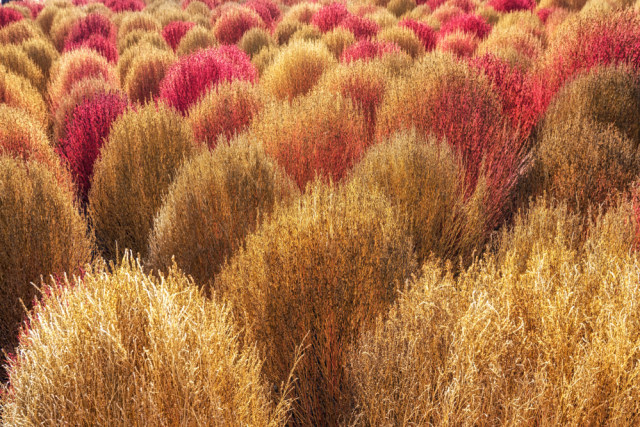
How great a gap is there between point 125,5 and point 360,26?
34.6 feet

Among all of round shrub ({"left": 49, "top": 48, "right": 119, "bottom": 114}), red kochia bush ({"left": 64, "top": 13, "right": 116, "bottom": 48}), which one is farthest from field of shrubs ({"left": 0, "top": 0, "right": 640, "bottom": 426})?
red kochia bush ({"left": 64, "top": 13, "right": 116, "bottom": 48})

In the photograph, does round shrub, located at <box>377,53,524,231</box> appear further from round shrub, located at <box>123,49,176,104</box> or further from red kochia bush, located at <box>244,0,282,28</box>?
red kochia bush, located at <box>244,0,282,28</box>

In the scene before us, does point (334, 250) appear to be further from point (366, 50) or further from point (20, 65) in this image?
point (20, 65)

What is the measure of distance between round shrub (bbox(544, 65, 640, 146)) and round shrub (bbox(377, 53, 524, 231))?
1.99 ft

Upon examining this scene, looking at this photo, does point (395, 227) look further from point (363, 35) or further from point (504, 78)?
point (363, 35)

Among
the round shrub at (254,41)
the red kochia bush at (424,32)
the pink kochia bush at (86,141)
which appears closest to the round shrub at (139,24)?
the round shrub at (254,41)

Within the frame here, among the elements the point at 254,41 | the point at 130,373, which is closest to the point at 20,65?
the point at 254,41

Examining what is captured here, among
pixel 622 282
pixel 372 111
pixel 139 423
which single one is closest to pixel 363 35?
pixel 372 111

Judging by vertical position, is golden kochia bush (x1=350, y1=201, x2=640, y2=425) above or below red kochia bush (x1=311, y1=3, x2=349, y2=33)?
below

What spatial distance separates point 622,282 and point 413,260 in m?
1.09

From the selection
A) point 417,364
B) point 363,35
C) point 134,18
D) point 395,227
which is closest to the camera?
point 417,364

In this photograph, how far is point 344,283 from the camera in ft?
7.57

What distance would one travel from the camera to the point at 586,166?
11.1 feet

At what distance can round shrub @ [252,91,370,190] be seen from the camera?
4.03 metres
